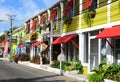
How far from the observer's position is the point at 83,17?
27.2m

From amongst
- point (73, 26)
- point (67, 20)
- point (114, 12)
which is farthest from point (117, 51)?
point (67, 20)

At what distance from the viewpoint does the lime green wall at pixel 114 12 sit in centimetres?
2168

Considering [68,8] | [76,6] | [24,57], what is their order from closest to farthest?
1. [76,6]
2. [68,8]
3. [24,57]

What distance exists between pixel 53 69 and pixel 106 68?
34.2 ft

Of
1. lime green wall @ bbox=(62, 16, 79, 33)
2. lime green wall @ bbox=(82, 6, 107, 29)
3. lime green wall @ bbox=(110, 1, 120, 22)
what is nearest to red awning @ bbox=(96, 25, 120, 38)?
lime green wall @ bbox=(110, 1, 120, 22)

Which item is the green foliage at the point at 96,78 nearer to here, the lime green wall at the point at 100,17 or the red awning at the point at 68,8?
the lime green wall at the point at 100,17

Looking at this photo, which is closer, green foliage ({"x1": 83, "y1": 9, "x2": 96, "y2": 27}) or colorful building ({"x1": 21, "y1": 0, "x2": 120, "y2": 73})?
colorful building ({"x1": 21, "y1": 0, "x2": 120, "y2": 73})

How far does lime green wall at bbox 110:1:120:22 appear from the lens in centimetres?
2168

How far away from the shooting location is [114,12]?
22.2 m

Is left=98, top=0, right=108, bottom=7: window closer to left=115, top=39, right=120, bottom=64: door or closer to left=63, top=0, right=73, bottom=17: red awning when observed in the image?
left=115, top=39, right=120, bottom=64: door

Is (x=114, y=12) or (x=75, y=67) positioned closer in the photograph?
(x=114, y=12)

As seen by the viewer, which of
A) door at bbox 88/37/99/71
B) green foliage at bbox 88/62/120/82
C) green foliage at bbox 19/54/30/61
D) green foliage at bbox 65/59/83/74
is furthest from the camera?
green foliage at bbox 19/54/30/61

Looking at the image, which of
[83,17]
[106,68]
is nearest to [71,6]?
[83,17]

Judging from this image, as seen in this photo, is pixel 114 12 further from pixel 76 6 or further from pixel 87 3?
pixel 76 6
